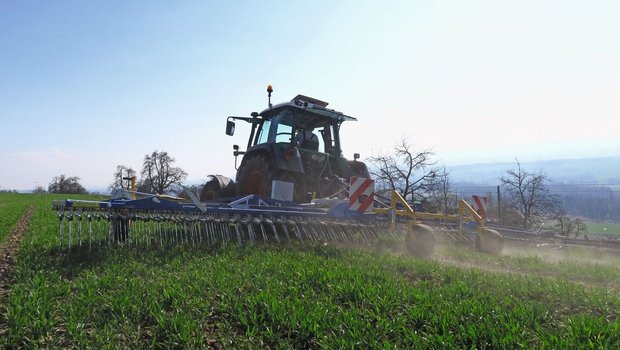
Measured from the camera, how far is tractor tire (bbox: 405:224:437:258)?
16.6 feet

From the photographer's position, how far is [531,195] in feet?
55.6

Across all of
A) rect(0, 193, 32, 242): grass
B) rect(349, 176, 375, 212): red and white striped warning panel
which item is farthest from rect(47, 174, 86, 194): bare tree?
rect(349, 176, 375, 212): red and white striped warning panel

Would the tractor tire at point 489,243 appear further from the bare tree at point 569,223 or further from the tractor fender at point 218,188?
the bare tree at point 569,223

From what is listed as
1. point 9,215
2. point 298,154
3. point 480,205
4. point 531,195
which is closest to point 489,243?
point 480,205

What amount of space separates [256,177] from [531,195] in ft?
47.3

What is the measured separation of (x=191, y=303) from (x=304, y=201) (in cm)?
436

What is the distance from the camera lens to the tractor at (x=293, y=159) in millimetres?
6496

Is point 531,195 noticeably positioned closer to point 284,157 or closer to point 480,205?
point 480,205

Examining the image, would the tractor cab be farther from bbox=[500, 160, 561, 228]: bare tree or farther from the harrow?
bbox=[500, 160, 561, 228]: bare tree

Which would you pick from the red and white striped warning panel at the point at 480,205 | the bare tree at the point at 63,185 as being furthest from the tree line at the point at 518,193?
the bare tree at the point at 63,185

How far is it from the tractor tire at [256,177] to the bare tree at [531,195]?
44.5 feet

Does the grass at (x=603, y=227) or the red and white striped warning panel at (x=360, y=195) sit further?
the grass at (x=603, y=227)

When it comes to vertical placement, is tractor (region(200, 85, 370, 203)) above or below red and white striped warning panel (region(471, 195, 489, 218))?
above

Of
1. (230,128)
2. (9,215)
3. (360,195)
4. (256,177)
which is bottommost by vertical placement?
(9,215)
